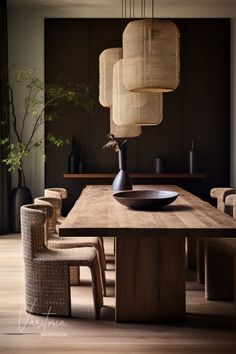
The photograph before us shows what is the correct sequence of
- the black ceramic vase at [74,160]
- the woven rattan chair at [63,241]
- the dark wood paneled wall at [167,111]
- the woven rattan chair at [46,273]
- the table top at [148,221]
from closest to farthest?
the table top at [148,221] < the woven rattan chair at [46,273] < the woven rattan chair at [63,241] < the black ceramic vase at [74,160] < the dark wood paneled wall at [167,111]

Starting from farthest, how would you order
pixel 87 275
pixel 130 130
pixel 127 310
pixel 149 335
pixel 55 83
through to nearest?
pixel 55 83
pixel 130 130
pixel 87 275
pixel 127 310
pixel 149 335

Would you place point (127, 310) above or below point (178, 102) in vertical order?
below

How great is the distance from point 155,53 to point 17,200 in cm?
423

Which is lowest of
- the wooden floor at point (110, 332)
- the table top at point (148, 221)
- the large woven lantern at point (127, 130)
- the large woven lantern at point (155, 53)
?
the wooden floor at point (110, 332)

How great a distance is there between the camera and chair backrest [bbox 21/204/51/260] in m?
3.66

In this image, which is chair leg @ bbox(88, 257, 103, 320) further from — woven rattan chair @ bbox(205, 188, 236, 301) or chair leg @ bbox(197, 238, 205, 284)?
chair leg @ bbox(197, 238, 205, 284)

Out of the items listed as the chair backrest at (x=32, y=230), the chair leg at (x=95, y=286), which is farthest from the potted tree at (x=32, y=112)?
the chair leg at (x=95, y=286)

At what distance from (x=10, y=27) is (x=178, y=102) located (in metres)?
2.47

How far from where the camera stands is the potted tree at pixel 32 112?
7609mm

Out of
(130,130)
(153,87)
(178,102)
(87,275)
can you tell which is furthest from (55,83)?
(153,87)

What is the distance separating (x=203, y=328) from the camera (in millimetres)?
3475

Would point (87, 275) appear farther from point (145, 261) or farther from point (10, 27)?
point (10, 27)

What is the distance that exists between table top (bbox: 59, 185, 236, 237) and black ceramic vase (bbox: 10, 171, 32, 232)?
10.8ft

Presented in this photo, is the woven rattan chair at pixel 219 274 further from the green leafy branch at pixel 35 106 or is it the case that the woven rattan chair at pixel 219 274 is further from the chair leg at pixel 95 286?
the green leafy branch at pixel 35 106
